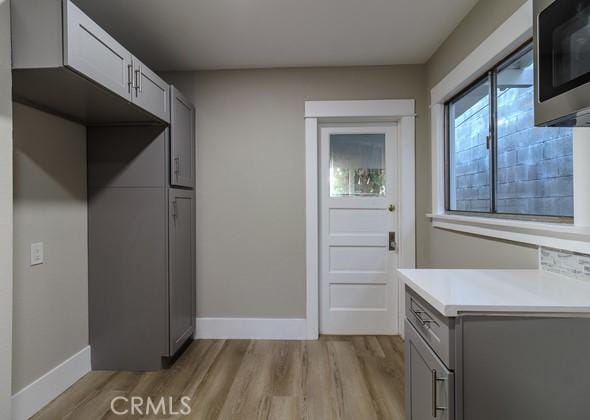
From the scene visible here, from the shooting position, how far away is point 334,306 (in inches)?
121

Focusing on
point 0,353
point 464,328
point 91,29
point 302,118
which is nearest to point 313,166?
point 302,118

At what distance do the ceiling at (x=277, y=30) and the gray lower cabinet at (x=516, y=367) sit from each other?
1874 millimetres

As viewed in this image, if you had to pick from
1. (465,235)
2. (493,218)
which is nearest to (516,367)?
(493,218)

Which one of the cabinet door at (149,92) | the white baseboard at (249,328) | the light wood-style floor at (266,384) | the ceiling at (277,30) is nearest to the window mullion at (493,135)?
the ceiling at (277,30)

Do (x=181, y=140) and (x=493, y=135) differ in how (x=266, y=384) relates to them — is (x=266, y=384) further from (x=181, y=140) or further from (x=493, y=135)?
(x=493, y=135)

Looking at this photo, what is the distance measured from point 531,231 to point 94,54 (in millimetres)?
2210

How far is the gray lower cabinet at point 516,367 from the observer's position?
1.02 metres

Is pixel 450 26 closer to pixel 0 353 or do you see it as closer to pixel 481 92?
pixel 481 92

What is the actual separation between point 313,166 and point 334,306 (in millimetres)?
1299

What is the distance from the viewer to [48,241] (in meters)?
2.04

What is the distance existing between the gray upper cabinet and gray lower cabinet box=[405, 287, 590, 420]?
6.05ft

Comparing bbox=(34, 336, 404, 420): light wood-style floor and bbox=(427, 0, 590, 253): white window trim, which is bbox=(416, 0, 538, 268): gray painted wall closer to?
bbox=(427, 0, 590, 253): white window trim

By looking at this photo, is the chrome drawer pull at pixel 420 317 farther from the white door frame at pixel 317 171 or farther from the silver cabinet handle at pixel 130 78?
the silver cabinet handle at pixel 130 78

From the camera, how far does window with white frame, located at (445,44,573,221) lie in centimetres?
154
